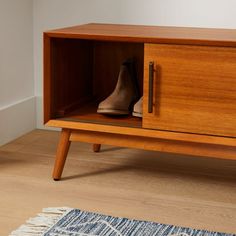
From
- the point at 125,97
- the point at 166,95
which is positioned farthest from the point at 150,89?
the point at 125,97

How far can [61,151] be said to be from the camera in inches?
55.6

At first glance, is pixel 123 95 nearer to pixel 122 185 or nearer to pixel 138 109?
pixel 138 109

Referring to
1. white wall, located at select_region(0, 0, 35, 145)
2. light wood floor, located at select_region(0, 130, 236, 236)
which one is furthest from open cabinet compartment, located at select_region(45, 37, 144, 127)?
white wall, located at select_region(0, 0, 35, 145)

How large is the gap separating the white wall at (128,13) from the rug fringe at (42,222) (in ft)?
2.53

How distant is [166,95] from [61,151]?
1.05 ft

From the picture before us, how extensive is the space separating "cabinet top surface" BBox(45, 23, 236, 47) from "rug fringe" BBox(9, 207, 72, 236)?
0.41 m

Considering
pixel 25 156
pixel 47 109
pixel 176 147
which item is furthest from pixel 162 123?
pixel 25 156

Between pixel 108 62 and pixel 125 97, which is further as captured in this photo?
pixel 108 62

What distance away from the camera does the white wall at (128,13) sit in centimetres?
168

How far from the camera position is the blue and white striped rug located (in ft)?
3.68

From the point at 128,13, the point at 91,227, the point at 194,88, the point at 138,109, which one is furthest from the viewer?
the point at 128,13

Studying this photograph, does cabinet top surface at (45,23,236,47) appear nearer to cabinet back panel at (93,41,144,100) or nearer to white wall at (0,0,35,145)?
cabinet back panel at (93,41,144,100)

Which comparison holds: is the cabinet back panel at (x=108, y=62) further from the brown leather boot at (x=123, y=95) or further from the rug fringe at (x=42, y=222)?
the rug fringe at (x=42, y=222)

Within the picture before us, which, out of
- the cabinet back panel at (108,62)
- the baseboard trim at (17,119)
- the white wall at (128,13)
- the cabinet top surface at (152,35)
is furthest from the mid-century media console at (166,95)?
the baseboard trim at (17,119)
